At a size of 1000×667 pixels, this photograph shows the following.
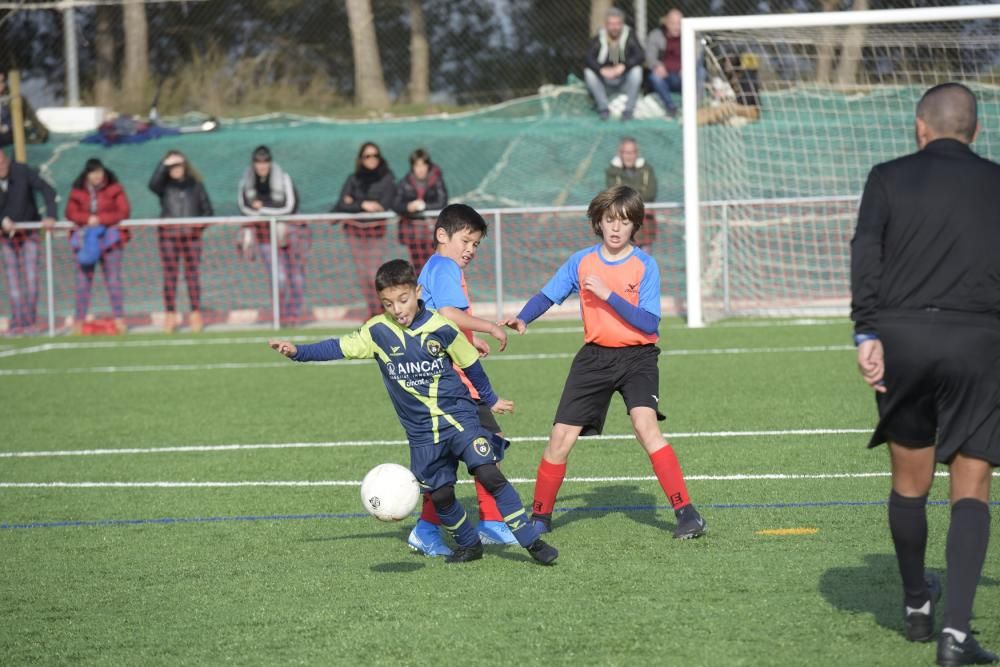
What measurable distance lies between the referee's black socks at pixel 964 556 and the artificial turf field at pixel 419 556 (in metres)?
0.24

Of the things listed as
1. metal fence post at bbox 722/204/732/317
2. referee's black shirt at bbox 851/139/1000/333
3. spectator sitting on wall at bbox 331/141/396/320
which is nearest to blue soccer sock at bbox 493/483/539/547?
referee's black shirt at bbox 851/139/1000/333

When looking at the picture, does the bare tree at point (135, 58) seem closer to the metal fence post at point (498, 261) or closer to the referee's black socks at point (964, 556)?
the metal fence post at point (498, 261)

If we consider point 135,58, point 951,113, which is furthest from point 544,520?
point 135,58

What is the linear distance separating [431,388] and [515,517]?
0.62 metres

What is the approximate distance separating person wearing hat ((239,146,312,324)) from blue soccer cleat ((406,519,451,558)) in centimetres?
1130

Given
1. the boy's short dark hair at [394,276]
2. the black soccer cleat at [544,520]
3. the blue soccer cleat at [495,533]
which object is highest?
the boy's short dark hair at [394,276]

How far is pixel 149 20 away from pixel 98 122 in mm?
2118

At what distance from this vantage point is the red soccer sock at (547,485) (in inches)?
249

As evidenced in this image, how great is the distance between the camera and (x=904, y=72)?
56.3 feet

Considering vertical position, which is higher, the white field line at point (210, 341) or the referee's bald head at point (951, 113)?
the referee's bald head at point (951, 113)

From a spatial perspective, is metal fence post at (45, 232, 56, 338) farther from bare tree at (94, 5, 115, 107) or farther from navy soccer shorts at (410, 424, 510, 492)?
navy soccer shorts at (410, 424, 510, 492)

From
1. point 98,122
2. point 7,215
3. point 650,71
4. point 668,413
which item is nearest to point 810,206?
point 650,71

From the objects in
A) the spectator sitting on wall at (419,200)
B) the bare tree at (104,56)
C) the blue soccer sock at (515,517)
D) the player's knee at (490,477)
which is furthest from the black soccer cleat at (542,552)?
the bare tree at (104,56)

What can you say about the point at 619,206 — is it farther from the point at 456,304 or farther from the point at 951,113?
the point at 951,113
